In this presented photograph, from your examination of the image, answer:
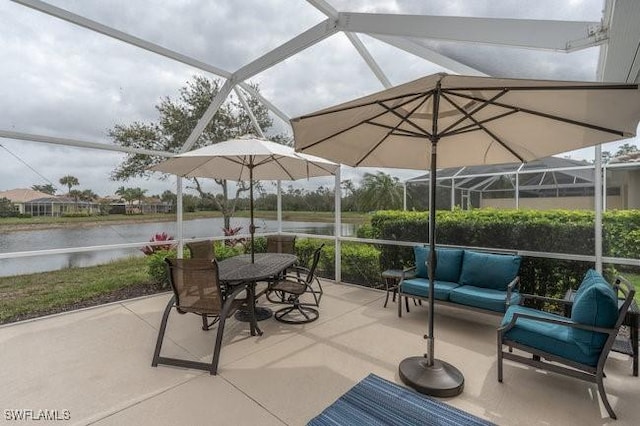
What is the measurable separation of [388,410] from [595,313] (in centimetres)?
185

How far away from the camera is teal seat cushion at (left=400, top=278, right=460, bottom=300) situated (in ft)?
13.3

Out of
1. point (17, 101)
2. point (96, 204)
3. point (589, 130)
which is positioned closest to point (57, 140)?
point (17, 101)

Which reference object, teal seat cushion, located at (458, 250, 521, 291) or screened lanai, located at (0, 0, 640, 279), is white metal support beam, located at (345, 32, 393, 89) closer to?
screened lanai, located at (0, 0, 640, 279)

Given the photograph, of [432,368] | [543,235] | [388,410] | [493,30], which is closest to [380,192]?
[543,235]

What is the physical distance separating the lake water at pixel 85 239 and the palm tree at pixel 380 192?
0.63 meters

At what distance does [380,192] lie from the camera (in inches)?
253

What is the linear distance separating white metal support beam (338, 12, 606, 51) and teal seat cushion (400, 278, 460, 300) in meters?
2.91

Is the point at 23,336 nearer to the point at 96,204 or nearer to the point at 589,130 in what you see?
the point at 96,204

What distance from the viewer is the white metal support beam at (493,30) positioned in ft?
8.05

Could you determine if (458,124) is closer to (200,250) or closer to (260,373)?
(260,373)

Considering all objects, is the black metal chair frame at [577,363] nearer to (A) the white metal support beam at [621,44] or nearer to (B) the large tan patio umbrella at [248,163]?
(A) the white metal support beam at [621,44]

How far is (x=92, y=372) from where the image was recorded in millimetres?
2990

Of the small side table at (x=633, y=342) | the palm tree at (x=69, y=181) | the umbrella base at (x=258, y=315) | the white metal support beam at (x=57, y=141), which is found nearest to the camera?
the small side table at (x=633, y=342)

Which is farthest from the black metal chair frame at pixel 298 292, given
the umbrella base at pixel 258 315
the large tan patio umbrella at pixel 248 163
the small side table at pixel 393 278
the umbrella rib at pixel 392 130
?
the umbrella rib at pixel 392 130
